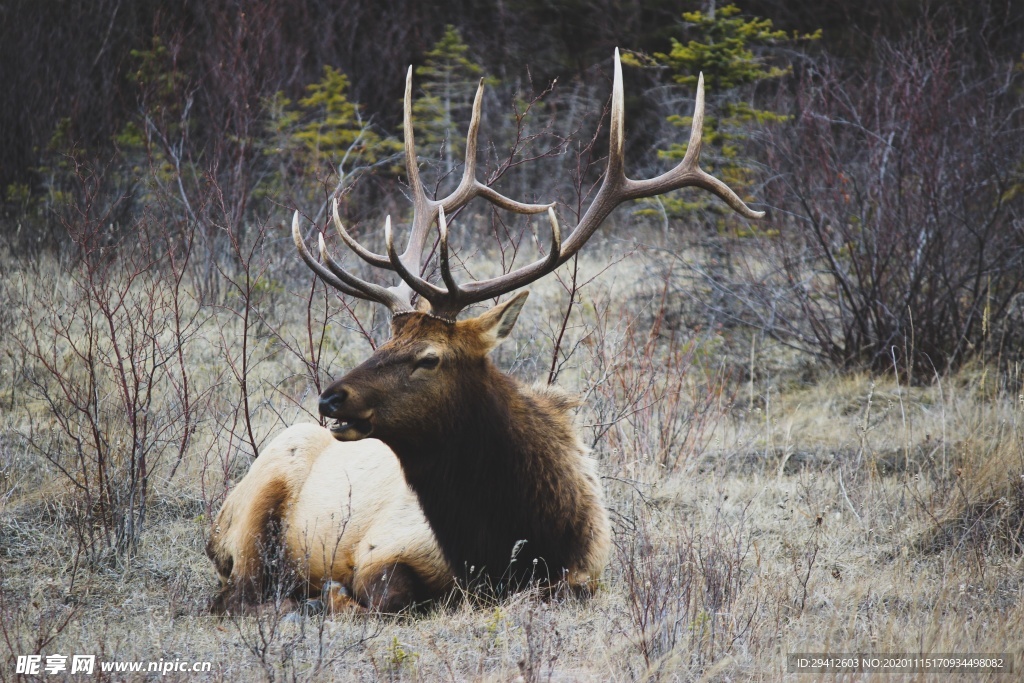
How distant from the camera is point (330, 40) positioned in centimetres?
1589

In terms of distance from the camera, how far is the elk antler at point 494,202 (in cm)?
434

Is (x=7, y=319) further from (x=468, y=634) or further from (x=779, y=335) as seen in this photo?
(x=779, y=335)

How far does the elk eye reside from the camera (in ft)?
14.1

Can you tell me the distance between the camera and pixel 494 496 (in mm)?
4527

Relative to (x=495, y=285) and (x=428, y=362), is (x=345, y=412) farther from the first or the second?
(x=495, y=285)

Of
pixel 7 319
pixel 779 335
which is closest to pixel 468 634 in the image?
pixel 7 319

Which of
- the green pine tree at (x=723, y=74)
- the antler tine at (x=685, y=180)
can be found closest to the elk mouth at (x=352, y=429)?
the antler tine at (x=685, y=180)

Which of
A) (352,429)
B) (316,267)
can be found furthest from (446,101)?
(352,429)

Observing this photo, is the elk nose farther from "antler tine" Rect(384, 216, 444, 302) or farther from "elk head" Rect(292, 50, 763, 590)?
"antler tine" Rect(384, 216, 444, 302)

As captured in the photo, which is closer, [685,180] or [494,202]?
[685,180]

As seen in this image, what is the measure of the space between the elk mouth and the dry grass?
0.77 meters

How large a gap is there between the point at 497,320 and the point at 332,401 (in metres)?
0.87

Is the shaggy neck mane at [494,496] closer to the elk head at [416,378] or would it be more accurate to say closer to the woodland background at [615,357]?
the elk head at [416,378]
